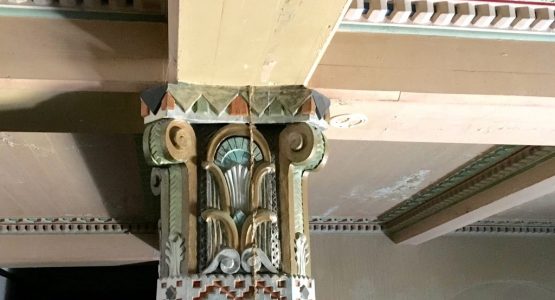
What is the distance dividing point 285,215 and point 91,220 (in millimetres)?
1747

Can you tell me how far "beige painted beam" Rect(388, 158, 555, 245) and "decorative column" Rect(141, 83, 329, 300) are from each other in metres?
1.09

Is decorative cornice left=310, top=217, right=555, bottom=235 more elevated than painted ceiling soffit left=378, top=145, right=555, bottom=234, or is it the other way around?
decorative cornice left=310, top=217, right=555, bottom=235

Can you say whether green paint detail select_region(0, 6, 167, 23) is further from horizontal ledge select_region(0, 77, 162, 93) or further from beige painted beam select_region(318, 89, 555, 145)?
beige painted beam select_region(318, 89, 555, 145)

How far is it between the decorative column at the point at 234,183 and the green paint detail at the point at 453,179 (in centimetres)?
107

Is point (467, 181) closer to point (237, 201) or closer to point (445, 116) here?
point (445, 116)

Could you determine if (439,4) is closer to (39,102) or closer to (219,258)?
(219,258)

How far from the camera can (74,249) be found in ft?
9.07

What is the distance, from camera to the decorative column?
3.78ft

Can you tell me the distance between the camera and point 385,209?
9.96ft

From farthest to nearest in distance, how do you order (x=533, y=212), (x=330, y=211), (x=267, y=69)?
(x=533, y=212) < (x=330, y=211) < (x=267, y=69)

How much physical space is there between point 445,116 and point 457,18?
19cm

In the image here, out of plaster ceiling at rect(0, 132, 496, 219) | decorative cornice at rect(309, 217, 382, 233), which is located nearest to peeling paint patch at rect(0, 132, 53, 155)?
plaster ceiling at rect(0, 132, 496, 219)

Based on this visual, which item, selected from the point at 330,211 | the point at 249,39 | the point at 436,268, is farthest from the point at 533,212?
the point at 249,39


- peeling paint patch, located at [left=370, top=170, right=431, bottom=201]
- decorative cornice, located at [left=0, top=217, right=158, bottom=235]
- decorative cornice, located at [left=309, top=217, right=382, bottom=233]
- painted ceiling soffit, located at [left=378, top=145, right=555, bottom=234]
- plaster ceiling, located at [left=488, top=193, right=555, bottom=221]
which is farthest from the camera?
decorative cornice, located at [left=309, top=217, right=382, bottom=233]
